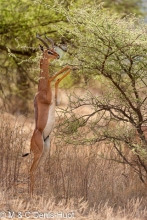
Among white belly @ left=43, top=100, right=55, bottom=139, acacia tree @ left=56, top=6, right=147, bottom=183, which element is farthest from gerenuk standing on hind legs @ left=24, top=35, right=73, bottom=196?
acacia tree @ left=56, top=6, right=147, bottom=183

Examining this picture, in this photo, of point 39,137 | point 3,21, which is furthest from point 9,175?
point 3,21

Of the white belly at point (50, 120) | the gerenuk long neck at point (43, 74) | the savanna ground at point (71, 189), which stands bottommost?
the savanna ground at point (71, 189)

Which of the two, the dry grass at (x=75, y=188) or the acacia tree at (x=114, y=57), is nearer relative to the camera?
the acacia tree at (x=114, y=57)

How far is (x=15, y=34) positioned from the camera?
12734mm

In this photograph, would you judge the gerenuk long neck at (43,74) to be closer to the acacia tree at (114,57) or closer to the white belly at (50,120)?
the white belly at (50,120)

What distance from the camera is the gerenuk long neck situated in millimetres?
7148

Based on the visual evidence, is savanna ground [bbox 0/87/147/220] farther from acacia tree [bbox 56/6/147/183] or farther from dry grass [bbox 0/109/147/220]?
acacia tree [bbox 56/6/147/183]

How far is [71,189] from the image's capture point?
312 inches

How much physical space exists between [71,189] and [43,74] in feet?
5.64

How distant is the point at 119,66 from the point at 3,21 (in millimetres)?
5133

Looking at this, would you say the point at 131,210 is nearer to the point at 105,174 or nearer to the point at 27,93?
the point at 105,174

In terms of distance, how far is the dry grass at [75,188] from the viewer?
7230 millimetres

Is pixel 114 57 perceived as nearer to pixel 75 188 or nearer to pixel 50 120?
pixel 50 120

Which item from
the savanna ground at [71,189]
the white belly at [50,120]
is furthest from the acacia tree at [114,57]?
the white belly at [50,120]
